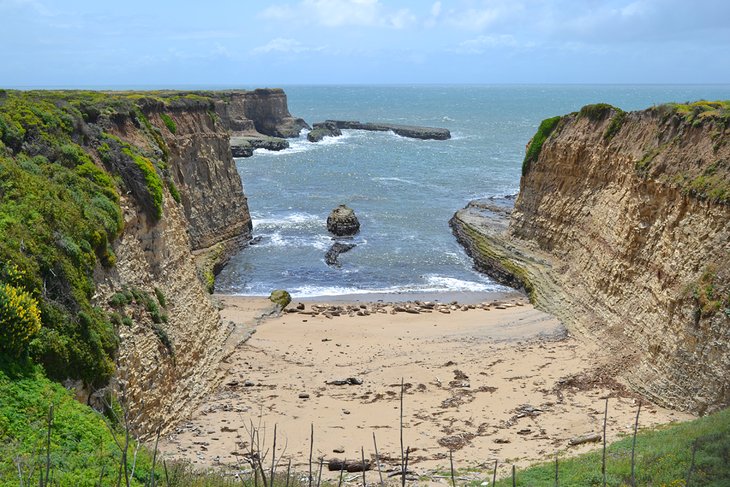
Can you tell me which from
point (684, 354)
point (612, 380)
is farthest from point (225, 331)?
point (684, 354)

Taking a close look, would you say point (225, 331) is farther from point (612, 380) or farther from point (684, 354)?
point (684, 354)

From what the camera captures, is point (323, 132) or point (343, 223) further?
point (323, 132)

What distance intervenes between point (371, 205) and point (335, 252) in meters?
15.6

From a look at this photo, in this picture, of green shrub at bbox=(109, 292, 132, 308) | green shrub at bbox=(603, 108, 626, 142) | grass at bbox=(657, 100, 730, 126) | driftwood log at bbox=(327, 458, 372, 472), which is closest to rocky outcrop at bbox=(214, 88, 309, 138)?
green shrub at bbox=(603, 108, 626, 142)

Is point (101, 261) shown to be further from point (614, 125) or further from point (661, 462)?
point (614, 125)

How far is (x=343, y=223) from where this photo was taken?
162 feet

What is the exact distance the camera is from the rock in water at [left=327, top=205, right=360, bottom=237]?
49.2 m

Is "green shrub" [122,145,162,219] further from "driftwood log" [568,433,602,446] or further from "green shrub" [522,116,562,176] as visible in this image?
"green shrub" [522,116,562,176]

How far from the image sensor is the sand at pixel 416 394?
18.3 meters

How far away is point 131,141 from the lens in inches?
1127

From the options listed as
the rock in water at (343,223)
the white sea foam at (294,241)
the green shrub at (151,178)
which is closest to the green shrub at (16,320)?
the green shrub at (151,178)

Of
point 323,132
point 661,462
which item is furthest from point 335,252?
point 323,132

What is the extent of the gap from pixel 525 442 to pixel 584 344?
875 cm

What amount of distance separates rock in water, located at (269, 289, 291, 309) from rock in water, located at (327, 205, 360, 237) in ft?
48.4
